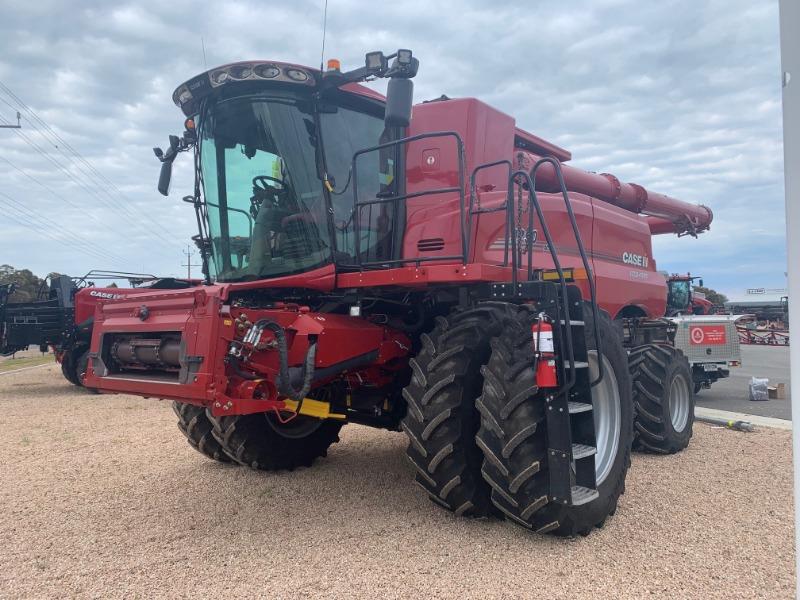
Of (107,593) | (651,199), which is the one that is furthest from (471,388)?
(651,199)

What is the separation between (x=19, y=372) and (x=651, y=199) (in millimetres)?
18613

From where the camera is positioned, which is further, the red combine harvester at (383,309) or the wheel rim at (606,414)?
the wheel rim at (606,414)

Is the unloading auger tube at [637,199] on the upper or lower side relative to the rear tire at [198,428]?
upper

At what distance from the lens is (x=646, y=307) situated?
7.26 metres

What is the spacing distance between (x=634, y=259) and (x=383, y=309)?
345cm

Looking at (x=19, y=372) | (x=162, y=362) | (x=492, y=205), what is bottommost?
(x=19, y=372)

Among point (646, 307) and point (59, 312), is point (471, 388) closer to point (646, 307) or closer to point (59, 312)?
point (646, 307)

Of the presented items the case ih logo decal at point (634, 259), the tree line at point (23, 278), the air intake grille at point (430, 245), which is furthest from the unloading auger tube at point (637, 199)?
the tree line at point (23, 278)

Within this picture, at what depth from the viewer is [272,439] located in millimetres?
5410

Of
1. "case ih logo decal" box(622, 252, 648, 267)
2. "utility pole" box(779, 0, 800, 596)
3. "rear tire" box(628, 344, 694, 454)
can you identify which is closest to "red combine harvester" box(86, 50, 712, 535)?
"case ih logo decal" box(622, 252, 648, 267)

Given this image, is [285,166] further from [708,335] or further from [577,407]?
[708,335]

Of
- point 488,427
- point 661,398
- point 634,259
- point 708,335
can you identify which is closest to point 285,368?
point 488,427

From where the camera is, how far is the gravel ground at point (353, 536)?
3268mm

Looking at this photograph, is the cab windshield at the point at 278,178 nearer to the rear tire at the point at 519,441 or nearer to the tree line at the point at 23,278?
the rear tire at the point at 519,441
